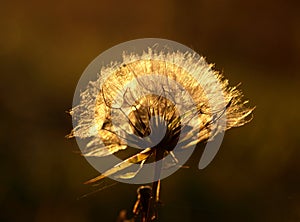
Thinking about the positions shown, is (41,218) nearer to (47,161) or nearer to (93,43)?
(47,161)

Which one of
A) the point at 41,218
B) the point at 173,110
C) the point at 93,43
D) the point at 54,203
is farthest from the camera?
the point at 93,43

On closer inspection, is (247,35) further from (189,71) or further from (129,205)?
(189,71)

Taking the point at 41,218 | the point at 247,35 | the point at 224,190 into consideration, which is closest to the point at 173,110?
the point at 41,218

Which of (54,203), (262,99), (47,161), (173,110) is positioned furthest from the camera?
(262,99)

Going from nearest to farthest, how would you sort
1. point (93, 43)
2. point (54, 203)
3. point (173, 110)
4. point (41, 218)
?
point (173, 110)
point (41, 218)
point (54, 203)
point (93, 43)

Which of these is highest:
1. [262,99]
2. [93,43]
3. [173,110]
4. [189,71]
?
[93,43]

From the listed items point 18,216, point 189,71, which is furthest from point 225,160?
point 189,71

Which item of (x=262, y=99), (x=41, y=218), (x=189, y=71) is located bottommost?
(x=41, y=218)

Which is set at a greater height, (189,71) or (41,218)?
(189,71)

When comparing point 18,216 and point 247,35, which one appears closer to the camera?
point 18,216
